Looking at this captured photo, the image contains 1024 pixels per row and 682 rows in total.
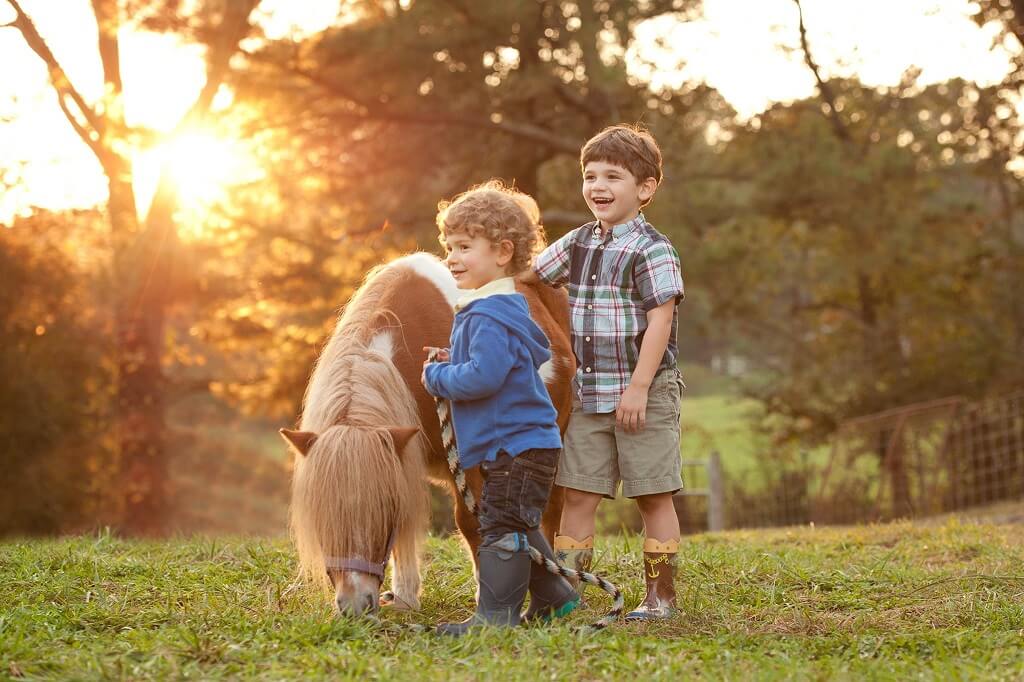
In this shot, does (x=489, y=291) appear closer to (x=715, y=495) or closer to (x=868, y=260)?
(x=715, y=495)

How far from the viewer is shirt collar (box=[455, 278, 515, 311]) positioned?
338cm

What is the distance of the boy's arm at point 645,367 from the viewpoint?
11.5 feet

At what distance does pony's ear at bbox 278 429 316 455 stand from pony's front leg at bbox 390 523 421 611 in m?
0.39

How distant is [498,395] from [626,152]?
94 cm

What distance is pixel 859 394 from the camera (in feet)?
43.8

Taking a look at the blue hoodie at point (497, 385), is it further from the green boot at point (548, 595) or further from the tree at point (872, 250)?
the tree at point (872, 250)

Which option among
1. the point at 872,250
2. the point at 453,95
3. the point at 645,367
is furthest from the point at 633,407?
the point at 453,95

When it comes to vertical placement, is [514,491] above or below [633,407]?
below

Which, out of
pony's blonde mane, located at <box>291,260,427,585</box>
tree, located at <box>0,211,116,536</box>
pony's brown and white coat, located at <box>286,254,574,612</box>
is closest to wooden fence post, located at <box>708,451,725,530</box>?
tree, located at <box>0,211,116,536</box>

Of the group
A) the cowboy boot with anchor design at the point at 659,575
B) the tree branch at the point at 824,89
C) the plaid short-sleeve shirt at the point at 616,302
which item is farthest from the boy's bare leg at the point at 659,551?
the tree branch at the point at 824,89

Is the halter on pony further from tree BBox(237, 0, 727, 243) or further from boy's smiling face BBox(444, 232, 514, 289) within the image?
tree BBox(237, 0, 727, 243)

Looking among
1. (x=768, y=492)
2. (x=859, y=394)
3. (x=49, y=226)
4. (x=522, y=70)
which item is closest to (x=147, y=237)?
(x=49, y=226)

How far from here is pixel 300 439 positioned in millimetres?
3301

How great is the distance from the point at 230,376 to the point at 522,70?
5.43m
